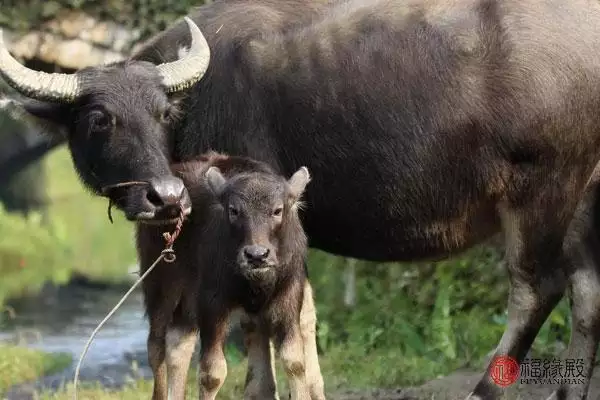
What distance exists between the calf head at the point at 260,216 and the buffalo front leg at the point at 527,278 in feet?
3.74

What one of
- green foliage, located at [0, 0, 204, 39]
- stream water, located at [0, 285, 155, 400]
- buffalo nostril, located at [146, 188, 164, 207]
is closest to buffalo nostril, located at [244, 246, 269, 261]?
buffalo nostril, located at [146, 188, 164, 207]

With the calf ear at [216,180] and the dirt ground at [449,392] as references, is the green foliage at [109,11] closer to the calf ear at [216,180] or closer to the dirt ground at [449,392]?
the dirt ground at [449,392]

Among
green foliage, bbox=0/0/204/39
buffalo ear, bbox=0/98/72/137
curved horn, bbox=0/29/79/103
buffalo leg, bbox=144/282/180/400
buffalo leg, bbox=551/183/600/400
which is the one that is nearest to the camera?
curved horn, bbox=0/29/79/103

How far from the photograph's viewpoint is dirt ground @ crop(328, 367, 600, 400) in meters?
7.24

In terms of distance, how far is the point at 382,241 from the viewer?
6.27 meters

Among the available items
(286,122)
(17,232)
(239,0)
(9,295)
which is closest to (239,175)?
(286,122)

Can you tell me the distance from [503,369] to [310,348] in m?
1.00

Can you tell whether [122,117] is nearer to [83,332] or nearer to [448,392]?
[448,392]

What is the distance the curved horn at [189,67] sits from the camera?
6.05 m

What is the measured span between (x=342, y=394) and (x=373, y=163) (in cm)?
226

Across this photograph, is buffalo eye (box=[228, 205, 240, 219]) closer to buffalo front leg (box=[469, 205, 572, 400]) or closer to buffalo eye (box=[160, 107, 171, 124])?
buffalo eye (box=[160, 107, 171, 124])

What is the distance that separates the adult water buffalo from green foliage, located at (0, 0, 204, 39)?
3938 millimetres

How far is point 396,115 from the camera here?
6.13 meters

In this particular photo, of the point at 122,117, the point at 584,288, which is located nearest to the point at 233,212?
the point at 122,117
